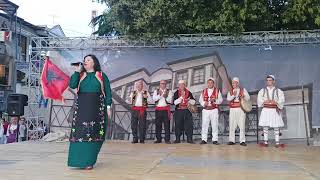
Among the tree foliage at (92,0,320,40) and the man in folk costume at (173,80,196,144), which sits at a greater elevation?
the tree foliage at (92,0,320,40)

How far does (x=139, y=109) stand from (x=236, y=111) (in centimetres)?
223

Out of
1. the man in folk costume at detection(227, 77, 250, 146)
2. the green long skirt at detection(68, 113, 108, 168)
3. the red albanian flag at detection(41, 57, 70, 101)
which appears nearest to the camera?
the green long skirt at detection(68, 113, 108, 168)

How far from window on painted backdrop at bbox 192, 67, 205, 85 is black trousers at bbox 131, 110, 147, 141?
153cm

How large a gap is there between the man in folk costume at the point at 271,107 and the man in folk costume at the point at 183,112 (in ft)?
5.25

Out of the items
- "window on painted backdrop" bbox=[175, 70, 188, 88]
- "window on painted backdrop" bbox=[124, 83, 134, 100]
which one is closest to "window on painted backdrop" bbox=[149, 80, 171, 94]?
"window on painted backdrop" bbox=[175, 70, 188, 88]

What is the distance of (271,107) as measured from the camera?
411 inches

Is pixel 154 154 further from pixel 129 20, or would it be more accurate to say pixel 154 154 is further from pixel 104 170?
pixel 129 20

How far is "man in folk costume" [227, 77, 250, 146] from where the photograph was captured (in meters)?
10.8

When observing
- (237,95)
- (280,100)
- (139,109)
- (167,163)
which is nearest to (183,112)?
(139,109)

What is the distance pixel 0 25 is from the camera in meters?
24.1

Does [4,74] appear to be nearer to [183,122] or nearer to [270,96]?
[183,122]

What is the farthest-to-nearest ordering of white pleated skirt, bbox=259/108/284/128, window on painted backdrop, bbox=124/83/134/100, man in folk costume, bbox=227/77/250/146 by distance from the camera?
1. window on painted backdrop, bbox=124/83/134/100
2. man in folk costume, bbox=227/77/250/146
3. white pleated skirt, bbox=259/108/284/128

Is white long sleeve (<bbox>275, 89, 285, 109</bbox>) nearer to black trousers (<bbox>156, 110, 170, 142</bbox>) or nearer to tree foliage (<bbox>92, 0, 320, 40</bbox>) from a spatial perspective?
tree foliage (<bbox>92, 0, 320, 40</bbox>)

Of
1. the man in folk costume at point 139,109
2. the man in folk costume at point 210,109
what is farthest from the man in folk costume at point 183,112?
the man in folk costume at point 139,109
